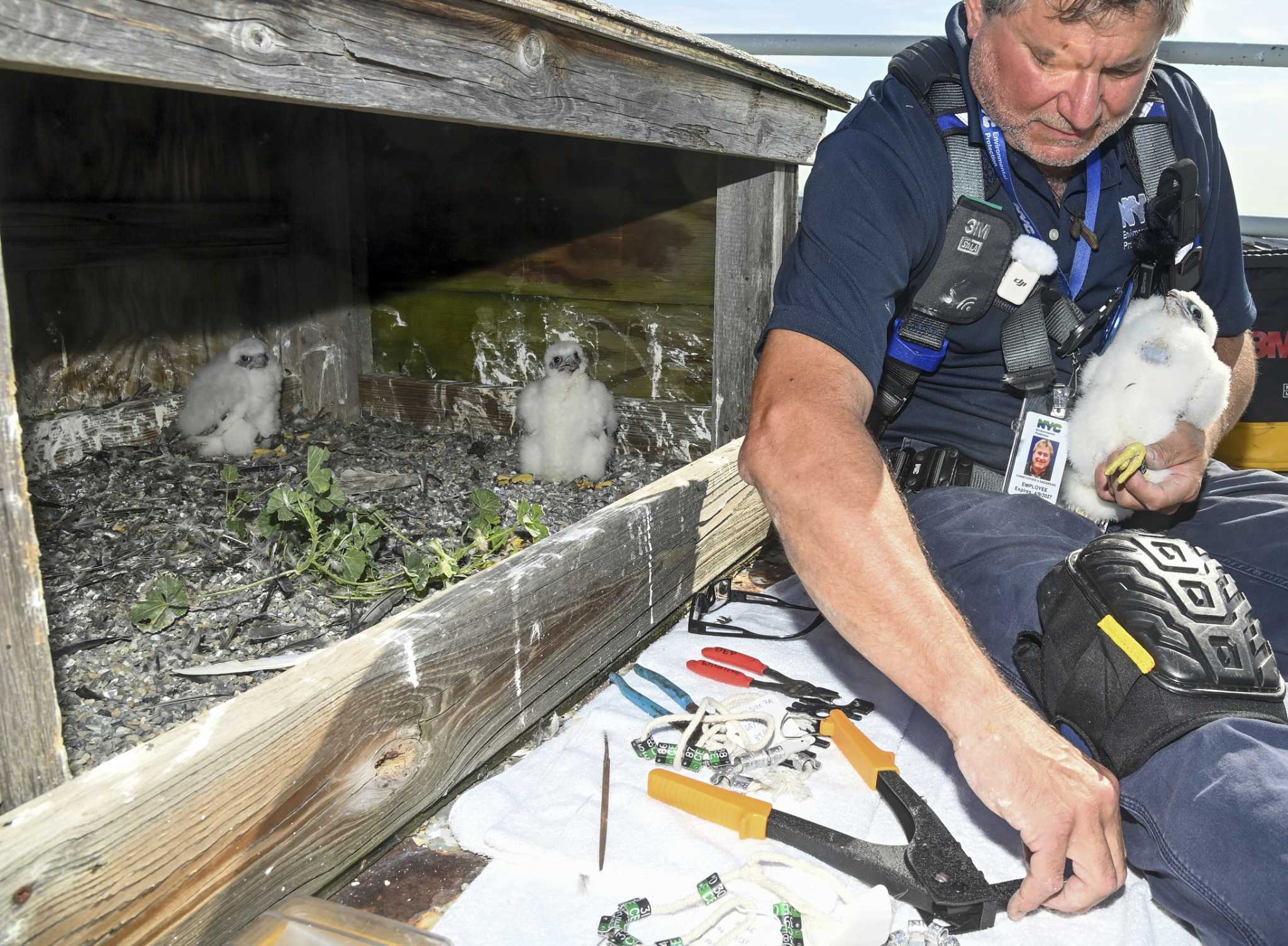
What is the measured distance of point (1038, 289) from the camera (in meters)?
1.87

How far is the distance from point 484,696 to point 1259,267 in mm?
3222

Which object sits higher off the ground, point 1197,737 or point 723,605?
point 1197,737

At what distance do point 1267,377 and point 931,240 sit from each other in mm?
2463

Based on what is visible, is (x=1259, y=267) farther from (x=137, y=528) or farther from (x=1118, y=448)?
(x=137, y=528)

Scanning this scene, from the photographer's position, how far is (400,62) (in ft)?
4.68

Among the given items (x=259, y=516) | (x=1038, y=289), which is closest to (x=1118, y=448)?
(x=1038, y=289)

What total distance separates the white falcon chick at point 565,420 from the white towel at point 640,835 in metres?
1.27

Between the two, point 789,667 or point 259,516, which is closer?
point 789,667

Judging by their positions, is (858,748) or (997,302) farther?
(997,302)

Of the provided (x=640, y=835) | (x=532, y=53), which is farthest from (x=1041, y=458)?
(x=532, y=53)

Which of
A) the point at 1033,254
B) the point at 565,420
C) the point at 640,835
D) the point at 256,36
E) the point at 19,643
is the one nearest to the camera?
the point at 19,643

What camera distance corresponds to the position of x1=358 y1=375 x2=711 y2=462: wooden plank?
134 inches

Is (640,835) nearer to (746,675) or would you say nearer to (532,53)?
(746,675)

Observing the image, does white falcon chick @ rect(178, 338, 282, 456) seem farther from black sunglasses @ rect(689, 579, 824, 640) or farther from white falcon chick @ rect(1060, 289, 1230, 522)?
white falcon chick @ rect(1060, 289, 1230, 522)
